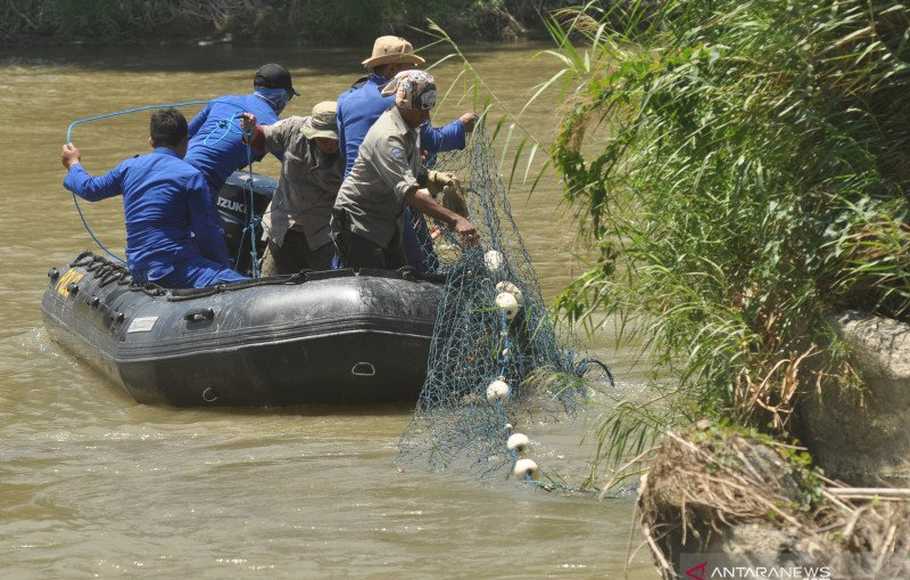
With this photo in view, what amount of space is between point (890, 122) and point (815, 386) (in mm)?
917

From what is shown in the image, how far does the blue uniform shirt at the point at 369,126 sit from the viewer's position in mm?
7457

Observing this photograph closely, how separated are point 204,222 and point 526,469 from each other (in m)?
2.92

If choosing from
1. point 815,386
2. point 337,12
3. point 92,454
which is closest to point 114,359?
point 92,454

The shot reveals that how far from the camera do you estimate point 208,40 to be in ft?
84.8

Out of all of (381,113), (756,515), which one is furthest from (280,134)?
(756,515)

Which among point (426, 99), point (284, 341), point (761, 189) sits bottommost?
point (284, 341)

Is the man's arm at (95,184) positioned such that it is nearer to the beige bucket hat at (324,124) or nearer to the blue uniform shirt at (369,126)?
the beige bucket hat at (324,124)

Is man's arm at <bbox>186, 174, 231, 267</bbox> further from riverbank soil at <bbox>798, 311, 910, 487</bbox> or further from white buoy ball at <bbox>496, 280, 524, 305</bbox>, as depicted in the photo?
riverbank soil at <bbox>798, 311, 910, 487</bbox>

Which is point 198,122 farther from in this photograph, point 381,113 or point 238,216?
point 381,113

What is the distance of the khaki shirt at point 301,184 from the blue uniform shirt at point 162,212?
1.15 ft

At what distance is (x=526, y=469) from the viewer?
5.76 m

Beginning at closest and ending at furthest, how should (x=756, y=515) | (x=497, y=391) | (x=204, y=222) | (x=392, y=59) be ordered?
(x=756, y=515) < (x=497, y=391) < (x=392, y=59) < (x=204, y=222)

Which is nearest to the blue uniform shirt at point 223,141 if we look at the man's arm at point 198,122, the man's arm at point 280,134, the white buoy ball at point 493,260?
the man's arm at point 198,122

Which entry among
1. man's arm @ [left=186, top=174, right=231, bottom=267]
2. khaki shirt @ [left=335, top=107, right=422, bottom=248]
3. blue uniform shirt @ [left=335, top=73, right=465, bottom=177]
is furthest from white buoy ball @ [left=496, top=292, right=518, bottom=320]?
man's arm @ [left=186, top=174, right=231, bottom=267]
